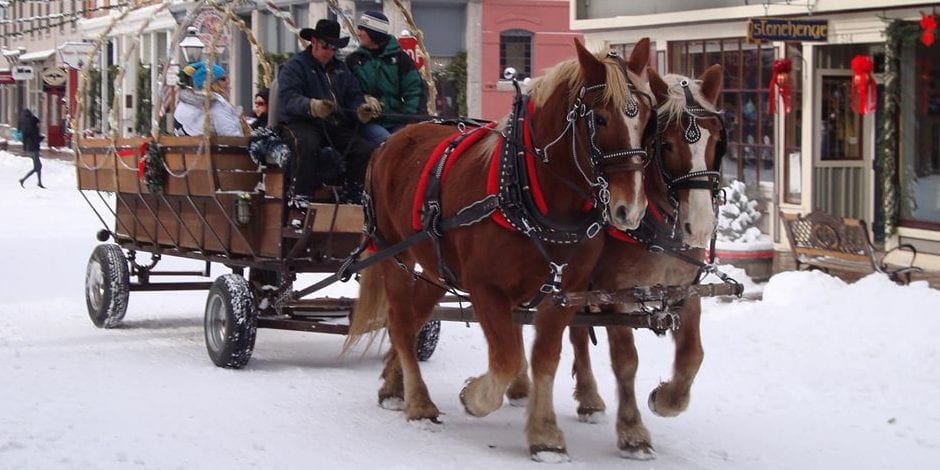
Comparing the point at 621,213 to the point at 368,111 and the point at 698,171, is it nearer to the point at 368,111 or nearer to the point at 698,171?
the point at 698,171

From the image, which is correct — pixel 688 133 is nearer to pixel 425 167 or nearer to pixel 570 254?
pixel 570 254

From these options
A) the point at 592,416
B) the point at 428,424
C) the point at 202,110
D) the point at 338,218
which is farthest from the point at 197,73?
the point at 592,416

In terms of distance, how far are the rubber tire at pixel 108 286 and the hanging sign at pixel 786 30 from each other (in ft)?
22.6

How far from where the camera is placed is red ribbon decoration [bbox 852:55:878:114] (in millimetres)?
14312

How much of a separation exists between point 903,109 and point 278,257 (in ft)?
26.2

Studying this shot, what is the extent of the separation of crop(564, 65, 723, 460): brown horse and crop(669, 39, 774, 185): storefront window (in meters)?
9.71

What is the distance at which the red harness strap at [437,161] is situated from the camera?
7.48 m

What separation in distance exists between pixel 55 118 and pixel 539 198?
53394 mm

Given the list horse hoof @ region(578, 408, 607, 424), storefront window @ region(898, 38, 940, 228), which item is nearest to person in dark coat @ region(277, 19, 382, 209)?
horse hoof @ region(578, 408, 607, 424)

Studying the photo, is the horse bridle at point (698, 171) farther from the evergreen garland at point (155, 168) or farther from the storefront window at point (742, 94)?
the storefront window at point (742, 94)

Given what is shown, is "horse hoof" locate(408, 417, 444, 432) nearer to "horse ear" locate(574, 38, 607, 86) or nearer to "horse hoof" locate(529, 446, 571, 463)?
"horse hoof" locate(529, 446, 571, 463)

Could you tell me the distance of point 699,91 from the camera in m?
7.02

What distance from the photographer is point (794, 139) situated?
16156 millimetres

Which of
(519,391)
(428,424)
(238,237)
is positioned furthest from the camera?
(238,237)
